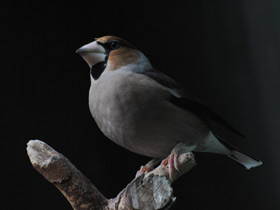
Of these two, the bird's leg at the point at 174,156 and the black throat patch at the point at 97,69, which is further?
the black throat patch at the point at 97,69

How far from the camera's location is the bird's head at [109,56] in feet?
5.22

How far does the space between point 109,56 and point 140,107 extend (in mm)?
287

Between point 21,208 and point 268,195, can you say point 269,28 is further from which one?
point 21,208

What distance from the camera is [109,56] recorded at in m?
1.62

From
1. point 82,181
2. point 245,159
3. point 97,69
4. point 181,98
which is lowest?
point 245,159

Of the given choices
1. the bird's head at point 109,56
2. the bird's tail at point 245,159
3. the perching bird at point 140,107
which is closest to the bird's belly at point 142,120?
the perching bird at point 140,107

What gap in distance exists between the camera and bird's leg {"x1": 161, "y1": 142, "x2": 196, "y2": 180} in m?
1.34

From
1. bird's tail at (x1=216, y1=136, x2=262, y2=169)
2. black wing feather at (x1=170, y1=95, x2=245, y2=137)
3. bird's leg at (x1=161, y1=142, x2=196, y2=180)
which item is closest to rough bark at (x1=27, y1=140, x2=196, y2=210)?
bird's leg at (x1=161, y1=142, x2=196, y2=180)

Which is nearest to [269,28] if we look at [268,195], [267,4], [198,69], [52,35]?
[267,4]

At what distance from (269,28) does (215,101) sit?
494 millimetres

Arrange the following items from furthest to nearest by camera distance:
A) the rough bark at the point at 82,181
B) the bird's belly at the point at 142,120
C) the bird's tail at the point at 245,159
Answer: the bird's tail at the point at 245,159
the bird's belly at the point at 142,120
the rough bark at the point at 82,181

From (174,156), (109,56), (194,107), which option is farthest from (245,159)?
(109,56)

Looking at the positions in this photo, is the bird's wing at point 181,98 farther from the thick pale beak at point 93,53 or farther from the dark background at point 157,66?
the dark background at point 157,66

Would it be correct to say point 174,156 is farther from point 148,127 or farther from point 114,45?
point 114,45
